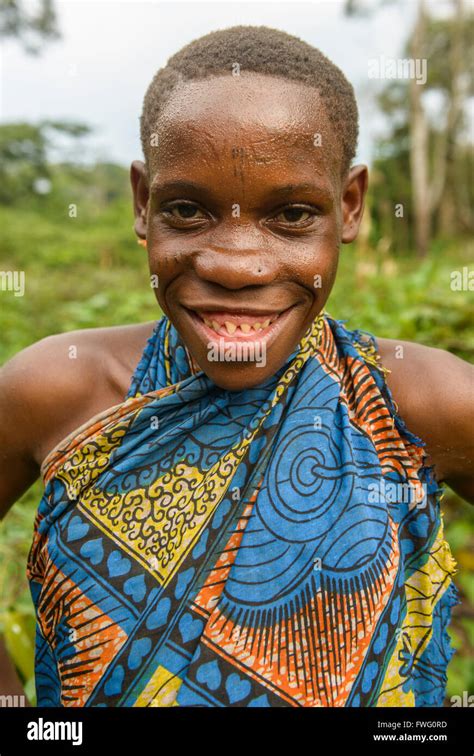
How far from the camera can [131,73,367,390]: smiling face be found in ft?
3.80

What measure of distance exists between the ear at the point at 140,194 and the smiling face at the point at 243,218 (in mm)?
142

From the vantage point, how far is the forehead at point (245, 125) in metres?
1.15

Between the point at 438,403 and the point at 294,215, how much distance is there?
1.81 ft

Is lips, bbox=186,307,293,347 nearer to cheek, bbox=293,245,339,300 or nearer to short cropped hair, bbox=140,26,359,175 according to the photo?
cheek, bbox=293,245,339,300

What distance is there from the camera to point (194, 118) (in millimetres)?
1178

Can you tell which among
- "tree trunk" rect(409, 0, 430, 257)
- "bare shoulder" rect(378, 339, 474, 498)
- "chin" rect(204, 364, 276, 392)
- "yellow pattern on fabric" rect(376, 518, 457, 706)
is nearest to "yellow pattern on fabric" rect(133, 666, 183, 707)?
"yellow pattern on fabric" rect(376, 518, 457, 706)

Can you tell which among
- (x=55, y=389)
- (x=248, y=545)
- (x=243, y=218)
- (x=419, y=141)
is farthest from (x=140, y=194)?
(x=419, y=141)

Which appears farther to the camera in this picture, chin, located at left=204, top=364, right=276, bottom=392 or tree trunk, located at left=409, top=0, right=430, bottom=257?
tree trunk, located at left=409, top=0, right=430, bottom=257

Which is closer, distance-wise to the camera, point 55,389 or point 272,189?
point 272,189

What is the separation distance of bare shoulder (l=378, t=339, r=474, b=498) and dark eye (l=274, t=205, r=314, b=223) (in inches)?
17.1

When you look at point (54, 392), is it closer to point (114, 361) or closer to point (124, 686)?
point (114, 361)

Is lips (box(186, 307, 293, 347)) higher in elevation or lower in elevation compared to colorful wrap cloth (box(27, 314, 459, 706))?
higher

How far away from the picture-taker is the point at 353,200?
1.44m

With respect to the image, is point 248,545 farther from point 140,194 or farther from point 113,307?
point 113,307
